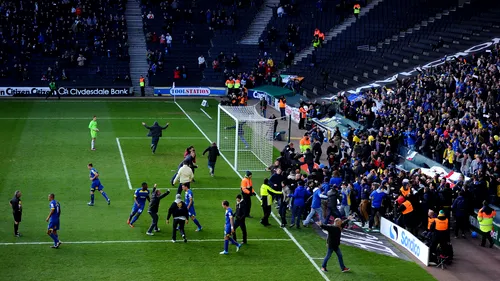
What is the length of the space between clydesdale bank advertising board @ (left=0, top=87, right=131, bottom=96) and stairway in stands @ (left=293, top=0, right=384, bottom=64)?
14796mm

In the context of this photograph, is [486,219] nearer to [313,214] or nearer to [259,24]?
[313,214]

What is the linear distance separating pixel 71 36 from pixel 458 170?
39951 mm

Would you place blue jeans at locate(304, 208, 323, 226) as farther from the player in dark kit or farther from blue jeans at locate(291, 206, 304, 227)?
the player in dark kit

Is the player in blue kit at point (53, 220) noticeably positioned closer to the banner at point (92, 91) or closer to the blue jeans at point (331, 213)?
the blue jeans at point (331, 213)

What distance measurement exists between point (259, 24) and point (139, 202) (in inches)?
1747

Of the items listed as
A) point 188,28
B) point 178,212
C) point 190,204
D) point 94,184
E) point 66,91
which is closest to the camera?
point 178,212

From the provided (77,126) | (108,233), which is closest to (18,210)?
(108,233)

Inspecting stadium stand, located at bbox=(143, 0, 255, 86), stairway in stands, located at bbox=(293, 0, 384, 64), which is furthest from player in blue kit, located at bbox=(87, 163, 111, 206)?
stairway in stands, located at bbox=(293, 0, 384, 64)

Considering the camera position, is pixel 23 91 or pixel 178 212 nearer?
pixel 178 212

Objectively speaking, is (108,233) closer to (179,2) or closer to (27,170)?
(27,170)

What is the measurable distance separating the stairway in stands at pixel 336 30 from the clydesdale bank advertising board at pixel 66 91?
583 inches

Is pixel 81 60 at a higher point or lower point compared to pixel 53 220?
higher

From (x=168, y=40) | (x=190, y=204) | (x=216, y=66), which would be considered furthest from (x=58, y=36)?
(x=190, y=204)

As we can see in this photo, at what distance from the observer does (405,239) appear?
24.1 meters
